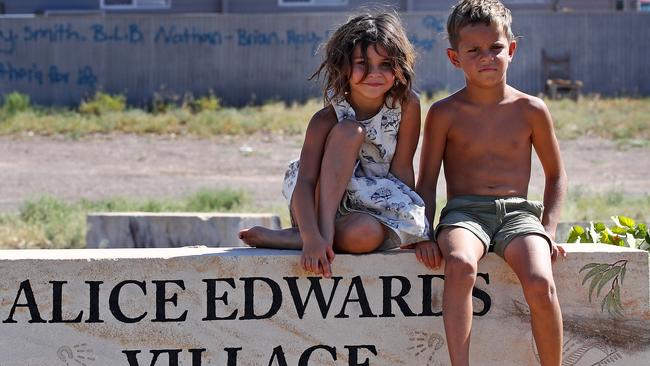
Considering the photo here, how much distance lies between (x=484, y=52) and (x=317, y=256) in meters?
1.02

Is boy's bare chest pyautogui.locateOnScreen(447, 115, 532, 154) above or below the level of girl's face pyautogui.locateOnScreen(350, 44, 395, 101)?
below

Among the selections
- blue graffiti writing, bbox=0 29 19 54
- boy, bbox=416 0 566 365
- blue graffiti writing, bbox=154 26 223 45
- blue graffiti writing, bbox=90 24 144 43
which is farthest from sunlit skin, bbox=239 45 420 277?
blue graffiti writing, bbox=0 29 19 54

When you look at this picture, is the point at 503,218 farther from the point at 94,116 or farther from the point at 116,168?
the point at 94,116

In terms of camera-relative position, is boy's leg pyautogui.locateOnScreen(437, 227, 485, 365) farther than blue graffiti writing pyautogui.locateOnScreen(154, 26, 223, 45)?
No

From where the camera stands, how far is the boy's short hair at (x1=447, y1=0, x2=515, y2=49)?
4.08m

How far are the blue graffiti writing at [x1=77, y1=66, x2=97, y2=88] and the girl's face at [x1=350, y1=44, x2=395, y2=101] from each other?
19.2 meters

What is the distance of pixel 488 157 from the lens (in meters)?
4.16

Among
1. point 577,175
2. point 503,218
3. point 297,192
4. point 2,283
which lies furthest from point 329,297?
point 577,175

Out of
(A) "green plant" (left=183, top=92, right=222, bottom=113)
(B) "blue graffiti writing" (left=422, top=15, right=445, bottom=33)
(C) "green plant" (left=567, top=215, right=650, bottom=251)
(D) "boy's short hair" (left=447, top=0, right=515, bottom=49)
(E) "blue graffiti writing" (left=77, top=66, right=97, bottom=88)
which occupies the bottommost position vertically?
(A) "green plant" (left=183, top=92, right=222, bottom=113)

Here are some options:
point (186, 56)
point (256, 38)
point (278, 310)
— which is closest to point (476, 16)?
point (278, 310)

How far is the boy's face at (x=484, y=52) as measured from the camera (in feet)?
13.4

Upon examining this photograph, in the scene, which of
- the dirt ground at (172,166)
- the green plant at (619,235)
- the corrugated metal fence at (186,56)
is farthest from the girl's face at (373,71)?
the corrugated metal fence at (186,56)

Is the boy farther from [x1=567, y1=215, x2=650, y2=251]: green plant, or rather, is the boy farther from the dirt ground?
the dirt ground

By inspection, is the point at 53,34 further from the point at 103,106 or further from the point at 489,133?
the point at 489,133
